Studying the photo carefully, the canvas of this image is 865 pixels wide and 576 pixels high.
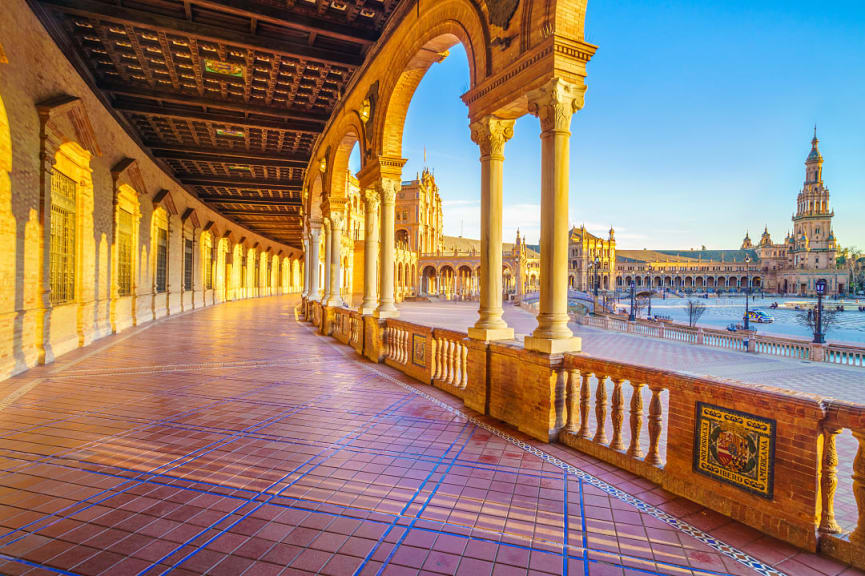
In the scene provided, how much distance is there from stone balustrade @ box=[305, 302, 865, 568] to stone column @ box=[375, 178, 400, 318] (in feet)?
13.9

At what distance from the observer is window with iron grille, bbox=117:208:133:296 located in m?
14.2

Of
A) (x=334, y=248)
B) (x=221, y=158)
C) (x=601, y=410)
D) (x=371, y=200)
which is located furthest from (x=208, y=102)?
(x=601, y=410)

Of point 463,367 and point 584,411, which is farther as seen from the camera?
point 463,367

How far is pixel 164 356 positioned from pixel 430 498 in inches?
335

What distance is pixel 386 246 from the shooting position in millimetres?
9922

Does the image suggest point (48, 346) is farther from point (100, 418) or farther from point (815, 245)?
point (815, 245)

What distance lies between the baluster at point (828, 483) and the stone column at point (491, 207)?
359 centimetres

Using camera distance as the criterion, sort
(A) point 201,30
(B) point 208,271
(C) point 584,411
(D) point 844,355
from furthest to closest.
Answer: (B) point 208,271 → (D) point 844,355 → (A) point 201,30 → (C) point 584,411

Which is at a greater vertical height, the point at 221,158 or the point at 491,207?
the point at 221,158

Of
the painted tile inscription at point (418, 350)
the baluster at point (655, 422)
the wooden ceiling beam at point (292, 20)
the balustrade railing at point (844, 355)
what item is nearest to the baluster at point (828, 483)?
the baluster at point (655, 422)

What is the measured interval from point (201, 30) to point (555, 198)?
8659 mm

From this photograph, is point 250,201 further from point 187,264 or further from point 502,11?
point 502,11

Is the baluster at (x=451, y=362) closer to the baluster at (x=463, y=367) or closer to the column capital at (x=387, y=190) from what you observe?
the baluster at (x=463, y=367)

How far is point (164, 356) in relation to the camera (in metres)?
9.62
